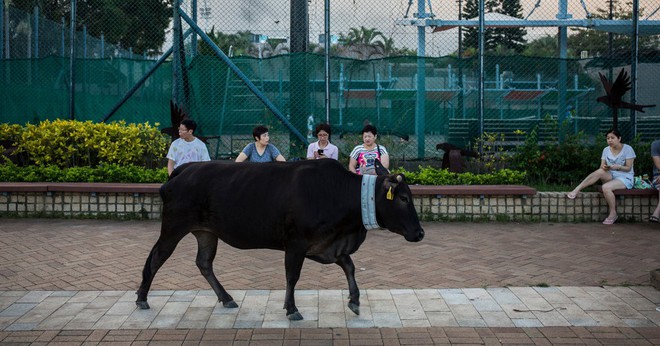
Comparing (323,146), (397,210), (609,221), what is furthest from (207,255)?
(609,221)

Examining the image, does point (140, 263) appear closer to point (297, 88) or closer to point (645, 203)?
point (297, 88)

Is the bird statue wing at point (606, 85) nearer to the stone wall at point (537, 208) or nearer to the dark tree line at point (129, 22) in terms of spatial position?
the stone wall at point (537, 208)

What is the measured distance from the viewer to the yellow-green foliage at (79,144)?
37.7 feet

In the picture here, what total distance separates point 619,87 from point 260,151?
6.38m

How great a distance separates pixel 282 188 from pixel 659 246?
5.26 meters

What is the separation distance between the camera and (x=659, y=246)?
8.72 m

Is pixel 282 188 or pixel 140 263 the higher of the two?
pixel 282 188

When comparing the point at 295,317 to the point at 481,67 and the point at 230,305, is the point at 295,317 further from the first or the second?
the point at 481,67

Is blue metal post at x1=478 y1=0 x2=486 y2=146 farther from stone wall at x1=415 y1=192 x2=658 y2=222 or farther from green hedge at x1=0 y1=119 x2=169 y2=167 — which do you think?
green hedge at x1=0 y1=119 x2=169 y2=167

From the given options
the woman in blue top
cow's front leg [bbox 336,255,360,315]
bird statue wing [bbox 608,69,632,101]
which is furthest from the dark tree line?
cow's front leg [bbox 336,255,360,315]

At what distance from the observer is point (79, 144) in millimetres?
11602

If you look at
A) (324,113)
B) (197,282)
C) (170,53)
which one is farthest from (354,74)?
(197,282)

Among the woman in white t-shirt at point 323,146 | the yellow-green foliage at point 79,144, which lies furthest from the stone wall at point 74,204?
the woman in white t-shirt at point 323,146

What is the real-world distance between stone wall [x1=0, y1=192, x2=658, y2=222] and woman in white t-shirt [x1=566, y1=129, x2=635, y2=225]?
190 millimetres
